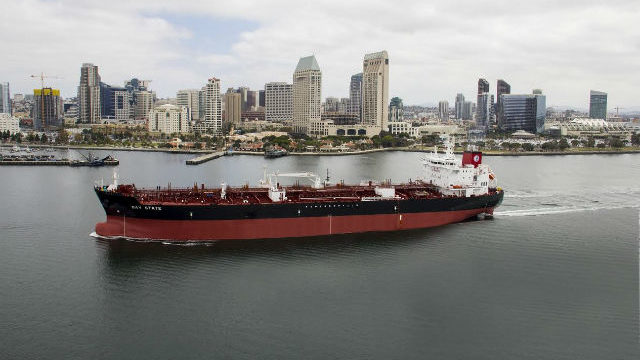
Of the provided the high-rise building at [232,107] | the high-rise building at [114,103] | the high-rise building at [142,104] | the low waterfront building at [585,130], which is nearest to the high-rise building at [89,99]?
the high-rise building at [114,103]

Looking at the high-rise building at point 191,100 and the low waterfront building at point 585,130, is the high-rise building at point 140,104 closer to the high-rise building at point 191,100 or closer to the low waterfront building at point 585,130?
the high-rise building at point 191,100

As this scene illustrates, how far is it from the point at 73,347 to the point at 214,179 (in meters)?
19.9

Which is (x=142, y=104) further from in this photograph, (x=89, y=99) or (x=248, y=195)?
(x=248, y=195)

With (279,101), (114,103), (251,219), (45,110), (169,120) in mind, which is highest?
(114,103)

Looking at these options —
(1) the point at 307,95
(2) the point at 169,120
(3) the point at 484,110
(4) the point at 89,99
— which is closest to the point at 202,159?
(2) the point at 169,120

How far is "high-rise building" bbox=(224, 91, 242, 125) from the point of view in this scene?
99188 millimetres

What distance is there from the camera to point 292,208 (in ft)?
47.7

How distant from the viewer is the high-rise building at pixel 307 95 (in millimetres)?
73688

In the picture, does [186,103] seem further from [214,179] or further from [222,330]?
[222,330]

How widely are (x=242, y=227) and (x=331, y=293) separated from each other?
14.2 feet

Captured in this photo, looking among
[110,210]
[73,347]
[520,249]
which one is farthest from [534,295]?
[110,210]

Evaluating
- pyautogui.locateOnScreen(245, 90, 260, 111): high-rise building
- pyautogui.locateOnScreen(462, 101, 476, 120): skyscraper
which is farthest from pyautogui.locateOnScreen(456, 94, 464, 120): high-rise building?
pyautogui.locateOnScreen(245, 90, 260, 111): high-rise building

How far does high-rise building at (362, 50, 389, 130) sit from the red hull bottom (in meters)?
58.0

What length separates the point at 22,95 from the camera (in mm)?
166375
